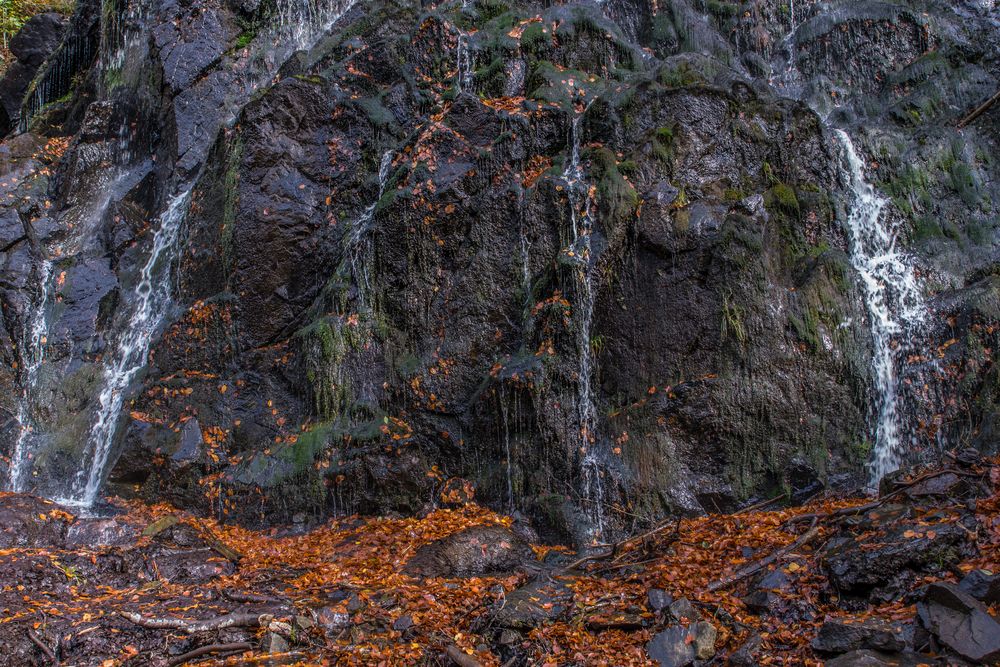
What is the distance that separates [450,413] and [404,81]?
735cm

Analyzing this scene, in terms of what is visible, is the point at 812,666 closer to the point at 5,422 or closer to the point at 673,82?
the point at 673,82

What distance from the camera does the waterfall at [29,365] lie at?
11422 mm

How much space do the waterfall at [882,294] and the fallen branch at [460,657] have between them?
5931 millimetres

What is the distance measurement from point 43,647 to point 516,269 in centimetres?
741

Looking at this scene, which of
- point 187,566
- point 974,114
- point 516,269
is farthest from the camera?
point 974,114

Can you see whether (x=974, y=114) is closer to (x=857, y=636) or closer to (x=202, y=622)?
(x=857, y=636)

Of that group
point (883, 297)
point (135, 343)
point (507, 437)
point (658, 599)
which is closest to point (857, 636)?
point (658, 599)

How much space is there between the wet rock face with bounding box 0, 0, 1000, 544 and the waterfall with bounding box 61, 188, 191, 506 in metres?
0.19

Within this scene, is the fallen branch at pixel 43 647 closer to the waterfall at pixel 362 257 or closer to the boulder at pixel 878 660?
the waterfall at pixel 362 257

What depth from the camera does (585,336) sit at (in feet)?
31.5

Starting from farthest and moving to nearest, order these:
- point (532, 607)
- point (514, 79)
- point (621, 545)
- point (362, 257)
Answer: point (514, 79)
point (362, 257)
point (621, 545)
point (532, 607)

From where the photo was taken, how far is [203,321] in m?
11.6

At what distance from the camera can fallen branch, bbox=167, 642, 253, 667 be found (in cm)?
589

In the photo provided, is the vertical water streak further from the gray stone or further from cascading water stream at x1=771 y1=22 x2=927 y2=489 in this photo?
cascading water stream at x1=771 y1=22 x2=927 y2=489
